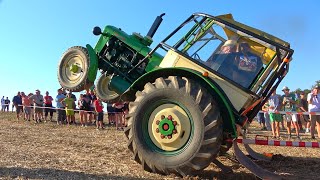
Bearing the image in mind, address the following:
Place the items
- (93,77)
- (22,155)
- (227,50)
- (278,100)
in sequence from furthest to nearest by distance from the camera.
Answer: (278,100) < (93,77) < (22,155) < (227,50)

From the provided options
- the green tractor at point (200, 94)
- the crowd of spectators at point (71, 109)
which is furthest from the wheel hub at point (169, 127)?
the crowd of spectators at point (71, 109)

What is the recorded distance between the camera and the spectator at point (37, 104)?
17.0m

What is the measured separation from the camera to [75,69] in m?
7.74

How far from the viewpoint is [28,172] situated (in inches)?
205

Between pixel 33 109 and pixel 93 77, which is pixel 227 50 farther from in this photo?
pixel 33 109

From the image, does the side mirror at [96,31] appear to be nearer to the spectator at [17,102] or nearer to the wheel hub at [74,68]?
the wheel hub at [74,68]

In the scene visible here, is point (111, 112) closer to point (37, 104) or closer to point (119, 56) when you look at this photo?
point (37, 104)

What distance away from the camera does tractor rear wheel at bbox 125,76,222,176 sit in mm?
5188

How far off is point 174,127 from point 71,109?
37.4 feet

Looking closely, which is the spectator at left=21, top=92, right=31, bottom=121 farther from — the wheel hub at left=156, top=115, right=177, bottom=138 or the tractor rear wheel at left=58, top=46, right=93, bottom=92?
the wheel hub at left=156, top=115, right=177, bottom=138

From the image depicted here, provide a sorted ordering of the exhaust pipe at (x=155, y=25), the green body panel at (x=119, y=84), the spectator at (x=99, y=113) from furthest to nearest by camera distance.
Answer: the spectator at (x=99, y=113), the exhaust pipe at (x=155, y=25), the green body panel at (x=119, y=84)

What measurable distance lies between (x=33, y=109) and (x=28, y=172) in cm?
1357

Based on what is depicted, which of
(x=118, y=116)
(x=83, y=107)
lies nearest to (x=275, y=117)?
(x=118, y=116)

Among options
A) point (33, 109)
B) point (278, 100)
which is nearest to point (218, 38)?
point (278, 100)
